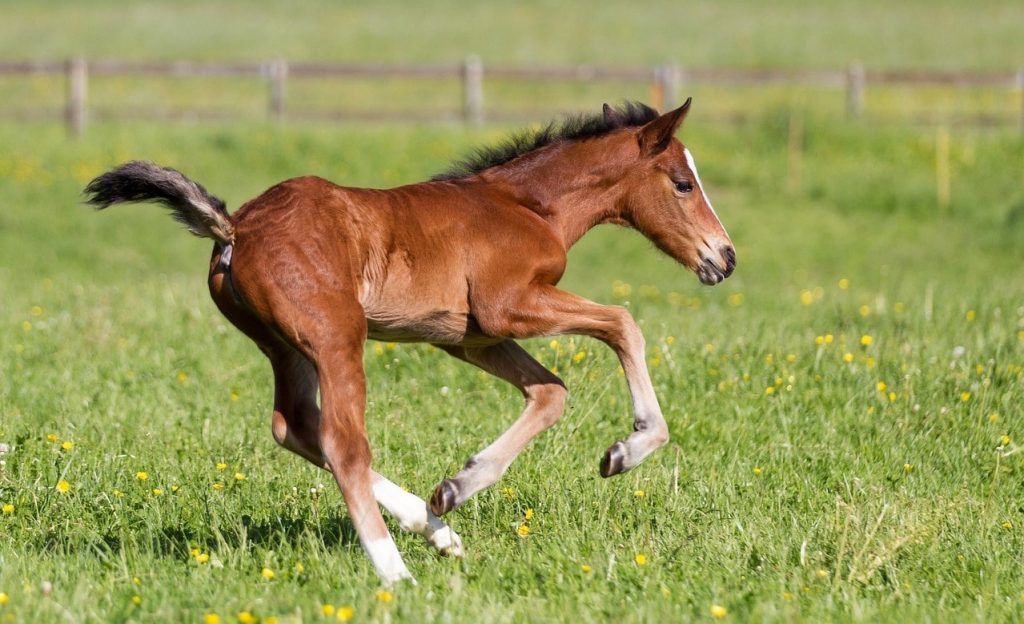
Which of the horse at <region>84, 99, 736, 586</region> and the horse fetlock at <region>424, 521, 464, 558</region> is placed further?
the horse fetlock at <region>424, 521, 464, 558</region>

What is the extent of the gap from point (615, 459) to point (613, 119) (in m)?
1.70

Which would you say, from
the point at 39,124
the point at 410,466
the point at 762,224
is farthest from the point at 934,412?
the point at 39,124

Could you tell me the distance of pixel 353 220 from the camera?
199 inches

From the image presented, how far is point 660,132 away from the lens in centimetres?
565

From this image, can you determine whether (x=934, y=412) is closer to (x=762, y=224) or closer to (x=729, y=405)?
(x=729, y=405)

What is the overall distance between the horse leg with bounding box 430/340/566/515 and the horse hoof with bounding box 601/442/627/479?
355 mm

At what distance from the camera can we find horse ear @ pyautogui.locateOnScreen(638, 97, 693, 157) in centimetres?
559

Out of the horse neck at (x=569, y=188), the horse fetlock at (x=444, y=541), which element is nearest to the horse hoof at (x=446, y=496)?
the horse fetlock at (x=444, y=541)

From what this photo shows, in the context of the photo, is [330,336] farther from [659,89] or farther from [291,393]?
[659,89]

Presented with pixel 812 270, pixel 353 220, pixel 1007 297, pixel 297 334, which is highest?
pixel 353 220

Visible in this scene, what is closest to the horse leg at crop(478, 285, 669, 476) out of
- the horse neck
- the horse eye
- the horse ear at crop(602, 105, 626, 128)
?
the horse neck

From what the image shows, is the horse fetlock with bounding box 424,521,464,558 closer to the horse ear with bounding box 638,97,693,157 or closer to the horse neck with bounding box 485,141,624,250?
the horse neck with bounding box 485,141,624,250

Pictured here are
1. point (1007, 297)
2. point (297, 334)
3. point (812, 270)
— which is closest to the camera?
point (297, 334)

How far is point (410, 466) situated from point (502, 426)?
0.68 meters
